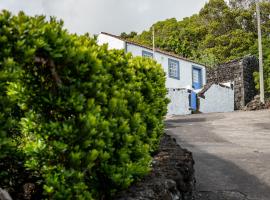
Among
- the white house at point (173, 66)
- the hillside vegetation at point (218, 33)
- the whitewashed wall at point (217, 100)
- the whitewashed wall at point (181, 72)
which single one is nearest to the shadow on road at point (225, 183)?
the white house at point (173, 66)

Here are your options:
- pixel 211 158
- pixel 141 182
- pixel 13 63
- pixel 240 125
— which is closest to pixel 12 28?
pixel 13 63

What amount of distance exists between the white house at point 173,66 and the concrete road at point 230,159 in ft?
53.4

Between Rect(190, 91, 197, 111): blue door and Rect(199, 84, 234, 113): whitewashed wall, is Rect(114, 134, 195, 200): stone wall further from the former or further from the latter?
Rect(199, 84, 234, 113): whitewashed wall

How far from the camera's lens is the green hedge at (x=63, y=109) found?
12.7 ft

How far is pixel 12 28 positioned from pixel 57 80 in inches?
25.0

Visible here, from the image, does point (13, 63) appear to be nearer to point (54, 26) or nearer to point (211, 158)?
point (54, 26)

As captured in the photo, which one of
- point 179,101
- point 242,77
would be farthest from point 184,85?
point 242,77

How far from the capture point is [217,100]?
1556 inches

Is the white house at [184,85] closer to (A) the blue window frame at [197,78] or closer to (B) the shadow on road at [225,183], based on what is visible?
(A) the blue window frame at [197,78]

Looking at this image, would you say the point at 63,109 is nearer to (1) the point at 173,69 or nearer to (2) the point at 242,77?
(1) the point at 173,69

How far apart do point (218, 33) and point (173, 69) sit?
2210 cm

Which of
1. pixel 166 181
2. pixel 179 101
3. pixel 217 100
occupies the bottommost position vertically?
pixel 166 181

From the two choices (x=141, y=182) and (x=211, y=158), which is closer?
(x=141, y=182)

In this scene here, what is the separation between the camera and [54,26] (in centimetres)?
413
